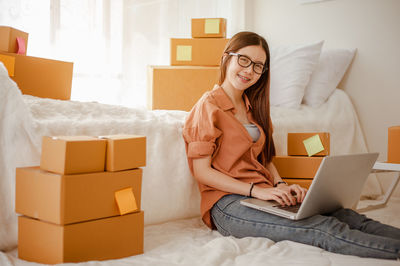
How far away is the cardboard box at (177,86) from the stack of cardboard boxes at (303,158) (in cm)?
57

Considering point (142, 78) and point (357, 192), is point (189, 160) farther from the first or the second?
point (142, 78)

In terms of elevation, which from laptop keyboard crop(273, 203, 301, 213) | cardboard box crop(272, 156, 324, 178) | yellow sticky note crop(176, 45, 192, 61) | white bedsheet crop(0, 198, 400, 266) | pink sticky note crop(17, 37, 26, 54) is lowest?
white bedsheet crop(0, 198, 400, 266)

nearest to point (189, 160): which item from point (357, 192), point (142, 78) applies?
point (357, 192)

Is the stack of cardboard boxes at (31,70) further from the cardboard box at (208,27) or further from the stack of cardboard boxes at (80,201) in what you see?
the cardboard box at (208,27)

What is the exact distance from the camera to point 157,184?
1565 mm

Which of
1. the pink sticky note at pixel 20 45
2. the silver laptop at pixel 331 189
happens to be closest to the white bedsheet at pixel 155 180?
the silver laptop at pixel 331 189

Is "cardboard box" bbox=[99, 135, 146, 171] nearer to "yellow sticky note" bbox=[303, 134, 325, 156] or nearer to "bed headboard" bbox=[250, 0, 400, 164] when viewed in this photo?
"yellow sticky note" bbox=[303, 134, 325, 156]

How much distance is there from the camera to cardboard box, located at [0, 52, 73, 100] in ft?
5.41

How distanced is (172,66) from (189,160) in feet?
2.41

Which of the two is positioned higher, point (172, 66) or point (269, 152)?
point (172, 66)

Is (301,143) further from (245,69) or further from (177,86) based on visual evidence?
(177,86)

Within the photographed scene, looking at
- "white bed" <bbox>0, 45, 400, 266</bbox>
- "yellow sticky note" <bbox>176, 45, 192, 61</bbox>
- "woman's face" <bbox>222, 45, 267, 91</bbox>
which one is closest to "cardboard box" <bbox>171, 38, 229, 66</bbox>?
"yellow sticky note" <bbox>176, 45, 192, 61</bbox>

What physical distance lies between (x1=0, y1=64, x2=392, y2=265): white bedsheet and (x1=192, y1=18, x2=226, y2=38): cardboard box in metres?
0.58

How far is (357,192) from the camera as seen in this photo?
1.47m
